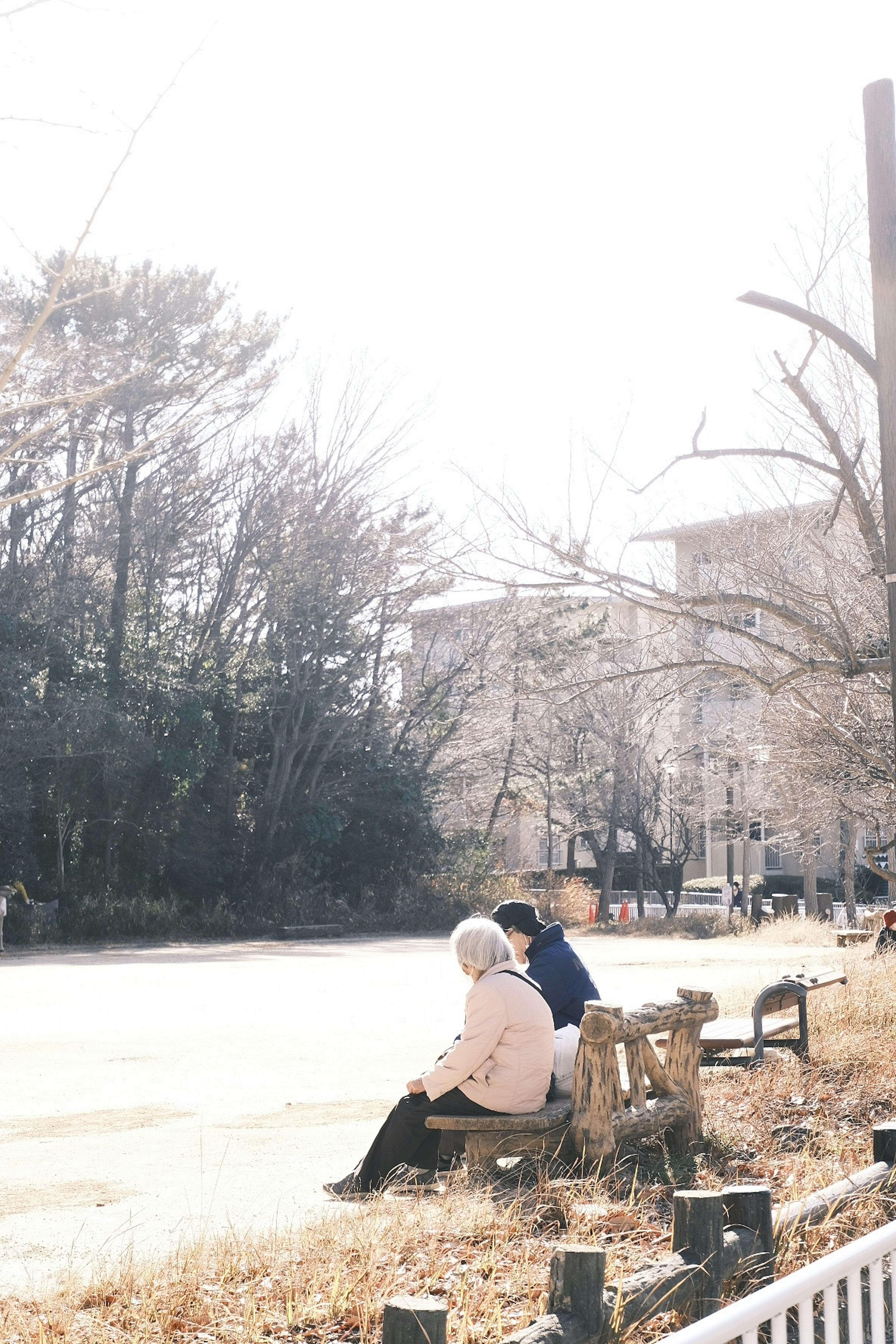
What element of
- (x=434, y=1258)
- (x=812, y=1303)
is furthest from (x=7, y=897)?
(x=812, y=1303)

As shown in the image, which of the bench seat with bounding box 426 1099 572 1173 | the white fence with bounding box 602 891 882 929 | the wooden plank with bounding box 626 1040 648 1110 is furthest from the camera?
the white fence with bounding box 602 891 882 929

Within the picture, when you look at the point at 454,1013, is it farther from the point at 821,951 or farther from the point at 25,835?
the point at 25,835

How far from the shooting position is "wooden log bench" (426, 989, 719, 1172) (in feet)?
19.7

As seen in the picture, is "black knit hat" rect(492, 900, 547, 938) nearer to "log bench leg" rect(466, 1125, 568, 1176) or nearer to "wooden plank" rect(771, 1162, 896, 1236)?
"log bench leg" rect(466, 1125, 568, 1176)

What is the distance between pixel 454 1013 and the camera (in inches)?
575

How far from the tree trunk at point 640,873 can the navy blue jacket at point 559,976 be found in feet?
90.9

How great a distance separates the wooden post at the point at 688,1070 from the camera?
6.59 meters

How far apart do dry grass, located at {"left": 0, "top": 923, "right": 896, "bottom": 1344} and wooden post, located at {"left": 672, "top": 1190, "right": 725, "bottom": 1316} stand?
0.54 ft

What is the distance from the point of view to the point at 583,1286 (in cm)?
351

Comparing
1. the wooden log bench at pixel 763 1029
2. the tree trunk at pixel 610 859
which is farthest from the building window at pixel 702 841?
the wooden log bench at pixel 763 1029

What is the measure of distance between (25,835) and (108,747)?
102 inches

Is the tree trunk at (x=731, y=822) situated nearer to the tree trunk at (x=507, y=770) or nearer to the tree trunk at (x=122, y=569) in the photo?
the tree trunk at (x=507, y=770)

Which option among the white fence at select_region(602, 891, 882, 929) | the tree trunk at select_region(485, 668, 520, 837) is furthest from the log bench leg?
the tree trunk at select_region(485, 668, 520, 837)

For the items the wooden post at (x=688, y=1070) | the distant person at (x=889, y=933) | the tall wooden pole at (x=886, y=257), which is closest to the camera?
the wooden post at (x=688, y=1070)
